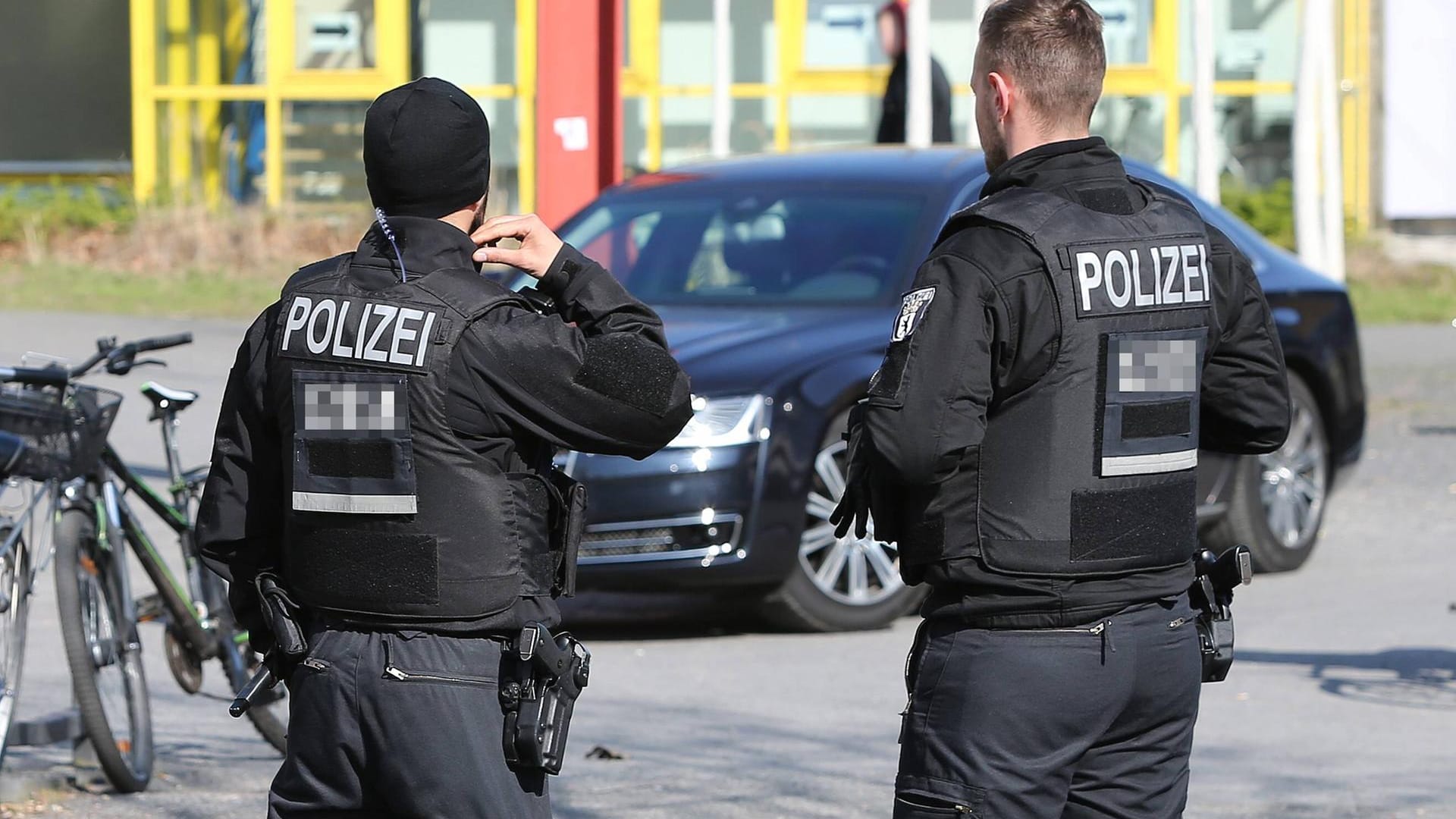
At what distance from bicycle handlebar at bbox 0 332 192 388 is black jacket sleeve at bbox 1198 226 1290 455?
295 centimetres

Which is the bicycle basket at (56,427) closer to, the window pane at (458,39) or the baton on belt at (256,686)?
the baton on belt at (256,686)

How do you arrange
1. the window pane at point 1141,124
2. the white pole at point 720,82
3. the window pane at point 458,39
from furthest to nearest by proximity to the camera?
1. the window pane at point 458,39
2. the window pane at point 1141,124
3. the white pole at point 720,82

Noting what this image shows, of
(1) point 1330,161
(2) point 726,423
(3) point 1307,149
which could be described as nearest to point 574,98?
(2) point 726,423

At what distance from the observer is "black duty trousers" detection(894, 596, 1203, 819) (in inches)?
131

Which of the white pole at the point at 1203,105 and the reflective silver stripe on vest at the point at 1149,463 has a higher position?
the white pole at the point at 1203,105

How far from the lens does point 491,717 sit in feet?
10.7

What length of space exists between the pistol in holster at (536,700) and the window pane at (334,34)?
2002cm

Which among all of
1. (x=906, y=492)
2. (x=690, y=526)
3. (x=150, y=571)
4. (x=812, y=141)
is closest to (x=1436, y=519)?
(x=690, y=526)

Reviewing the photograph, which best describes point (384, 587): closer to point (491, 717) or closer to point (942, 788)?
point (491, 717)

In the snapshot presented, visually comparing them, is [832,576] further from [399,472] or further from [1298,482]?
[399,472]

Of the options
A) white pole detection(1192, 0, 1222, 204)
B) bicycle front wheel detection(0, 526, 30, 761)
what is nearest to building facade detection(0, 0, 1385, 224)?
white pole detection(1192, 0, 1222, 204)

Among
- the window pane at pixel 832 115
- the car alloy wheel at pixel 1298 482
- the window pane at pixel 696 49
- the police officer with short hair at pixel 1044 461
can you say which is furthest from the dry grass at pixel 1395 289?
the police officer with short hair at pixel 1044 461

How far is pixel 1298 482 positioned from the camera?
29.7 feet

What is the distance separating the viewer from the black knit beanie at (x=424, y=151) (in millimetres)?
3312
